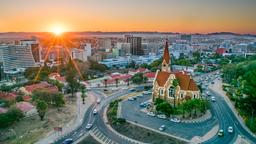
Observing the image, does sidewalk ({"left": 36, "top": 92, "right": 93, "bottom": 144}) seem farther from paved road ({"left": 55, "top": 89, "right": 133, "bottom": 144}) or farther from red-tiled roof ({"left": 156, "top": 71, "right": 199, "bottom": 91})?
red-tiled roof ({"left": 156, "top": 71, "right": 199, "bottom": 91})

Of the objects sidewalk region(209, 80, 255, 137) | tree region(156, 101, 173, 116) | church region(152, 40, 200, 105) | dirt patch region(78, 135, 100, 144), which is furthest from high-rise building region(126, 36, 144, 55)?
dirt patch region(78, 135, 100, 144)

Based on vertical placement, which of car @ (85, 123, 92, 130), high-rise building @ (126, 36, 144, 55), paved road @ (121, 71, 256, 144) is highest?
high-rise building @ (126, 36, 144, 55)

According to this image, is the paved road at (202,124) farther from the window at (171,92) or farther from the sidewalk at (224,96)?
the window at (171,92)

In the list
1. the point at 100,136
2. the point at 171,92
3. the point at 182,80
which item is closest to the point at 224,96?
the point at 182,80

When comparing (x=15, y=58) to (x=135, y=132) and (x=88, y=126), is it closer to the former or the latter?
(x=88, y=126)

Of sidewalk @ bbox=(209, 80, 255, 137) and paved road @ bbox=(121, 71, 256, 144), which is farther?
sidewalk @ bbox=(209, 80, 255, 137)

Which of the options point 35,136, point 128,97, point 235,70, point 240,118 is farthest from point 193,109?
point 235,70

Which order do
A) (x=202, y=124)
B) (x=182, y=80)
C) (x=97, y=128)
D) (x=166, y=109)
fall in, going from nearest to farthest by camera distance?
(x=97, y=128) < (x=202, y=124) < (x=166, y=109) < (x=182, y=80)

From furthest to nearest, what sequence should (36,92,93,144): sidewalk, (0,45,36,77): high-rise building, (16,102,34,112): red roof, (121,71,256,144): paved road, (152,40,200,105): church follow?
(0,45,36,77): high-rise building → (152,40,200,105): church → (16,102,34,112): red roof → (36,92,93,144): sidewalk → (121,71,256,144): paved road
